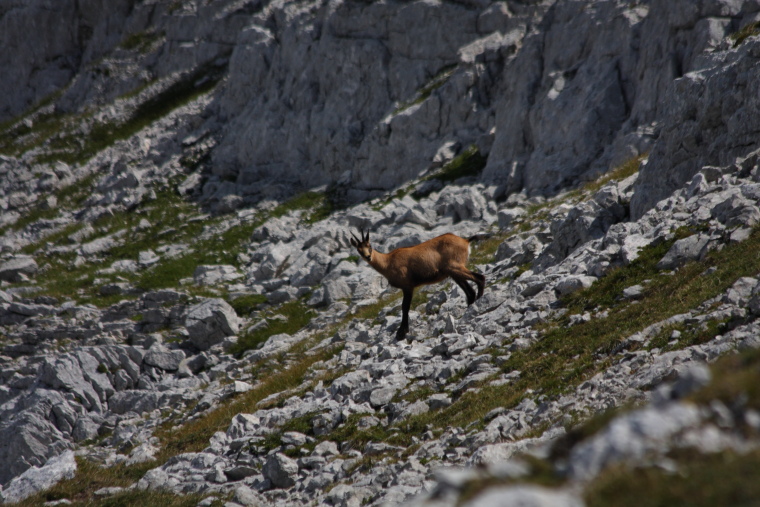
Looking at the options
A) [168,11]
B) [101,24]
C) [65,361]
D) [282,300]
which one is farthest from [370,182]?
[101,24]

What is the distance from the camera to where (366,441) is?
10.0m

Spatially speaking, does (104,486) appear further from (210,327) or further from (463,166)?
(463,166)

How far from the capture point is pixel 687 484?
3.04 metres

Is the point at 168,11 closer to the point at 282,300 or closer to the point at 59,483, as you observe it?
the point at 282,300

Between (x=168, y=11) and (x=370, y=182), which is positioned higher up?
(x=168, y=11)

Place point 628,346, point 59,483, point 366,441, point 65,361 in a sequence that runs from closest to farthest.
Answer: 1. point 628,346
2. point 366,441
3. point 59,483
4. point 65,361

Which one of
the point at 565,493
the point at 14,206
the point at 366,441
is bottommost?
the point at 14,206

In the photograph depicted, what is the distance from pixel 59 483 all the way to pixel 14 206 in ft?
176

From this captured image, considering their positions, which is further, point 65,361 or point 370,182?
point 370,182

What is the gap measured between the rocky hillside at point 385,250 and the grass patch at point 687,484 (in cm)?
2

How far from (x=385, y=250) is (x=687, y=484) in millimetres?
28328

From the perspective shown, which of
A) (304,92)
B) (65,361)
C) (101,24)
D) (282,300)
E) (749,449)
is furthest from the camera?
(101,24)

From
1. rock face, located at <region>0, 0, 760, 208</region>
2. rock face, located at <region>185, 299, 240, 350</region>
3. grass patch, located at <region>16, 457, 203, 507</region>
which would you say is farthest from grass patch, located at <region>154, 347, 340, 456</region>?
rock face, located at <region>0, 0, 760, 208</region>

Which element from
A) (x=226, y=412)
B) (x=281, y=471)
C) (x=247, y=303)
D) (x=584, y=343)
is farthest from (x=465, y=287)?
(x=247, y=303)
